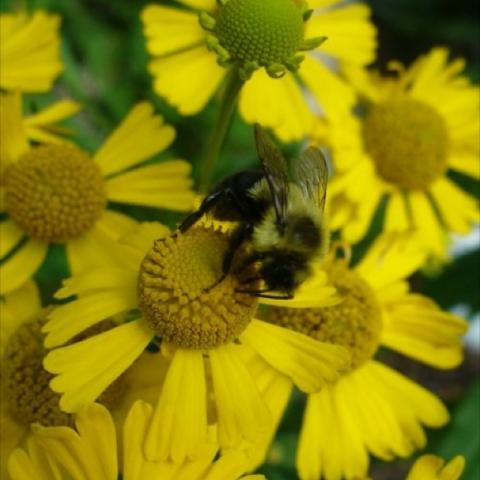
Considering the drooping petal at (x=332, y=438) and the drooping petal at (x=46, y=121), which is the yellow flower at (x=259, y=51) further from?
the drooping petal at (x=332, y=438)

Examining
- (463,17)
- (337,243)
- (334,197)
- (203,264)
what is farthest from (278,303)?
(463,17)

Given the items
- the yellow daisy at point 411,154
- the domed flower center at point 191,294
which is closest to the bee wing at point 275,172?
the domed flower center at point 191,294

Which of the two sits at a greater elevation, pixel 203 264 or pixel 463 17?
pixel 203 264


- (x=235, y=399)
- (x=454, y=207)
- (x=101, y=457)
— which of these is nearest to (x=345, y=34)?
(x=454, y=207)

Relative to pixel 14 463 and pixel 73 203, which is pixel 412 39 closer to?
pixel 73 203

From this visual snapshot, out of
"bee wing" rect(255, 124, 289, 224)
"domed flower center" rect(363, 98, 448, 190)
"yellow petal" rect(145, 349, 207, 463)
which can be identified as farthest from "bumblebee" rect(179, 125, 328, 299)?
"domed flower center" rect(363, 98, 448, 190)

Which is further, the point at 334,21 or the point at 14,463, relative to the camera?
the point at 334,21
